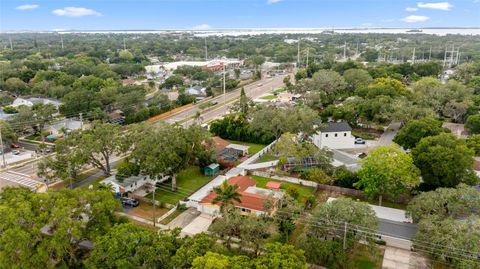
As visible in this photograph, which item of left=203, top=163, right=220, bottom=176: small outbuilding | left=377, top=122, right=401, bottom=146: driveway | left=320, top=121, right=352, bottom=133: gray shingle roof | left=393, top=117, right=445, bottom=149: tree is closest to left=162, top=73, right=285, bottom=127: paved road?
left=203, top=163, right=220, bottom=176: small outbuilding

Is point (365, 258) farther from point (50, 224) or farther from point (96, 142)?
point (96, 142)

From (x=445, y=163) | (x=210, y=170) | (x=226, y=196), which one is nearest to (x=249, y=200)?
(x=226, y=196)

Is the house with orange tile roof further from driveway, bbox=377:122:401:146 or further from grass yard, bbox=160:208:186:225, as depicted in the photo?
driveway, bbox=377:122:401:146

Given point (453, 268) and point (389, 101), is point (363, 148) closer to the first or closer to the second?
point (389, 101)

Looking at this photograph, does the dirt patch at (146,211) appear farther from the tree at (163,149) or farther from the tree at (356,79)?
the tree at (356,79)

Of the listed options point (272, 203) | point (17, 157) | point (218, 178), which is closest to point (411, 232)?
point (272, 203)
